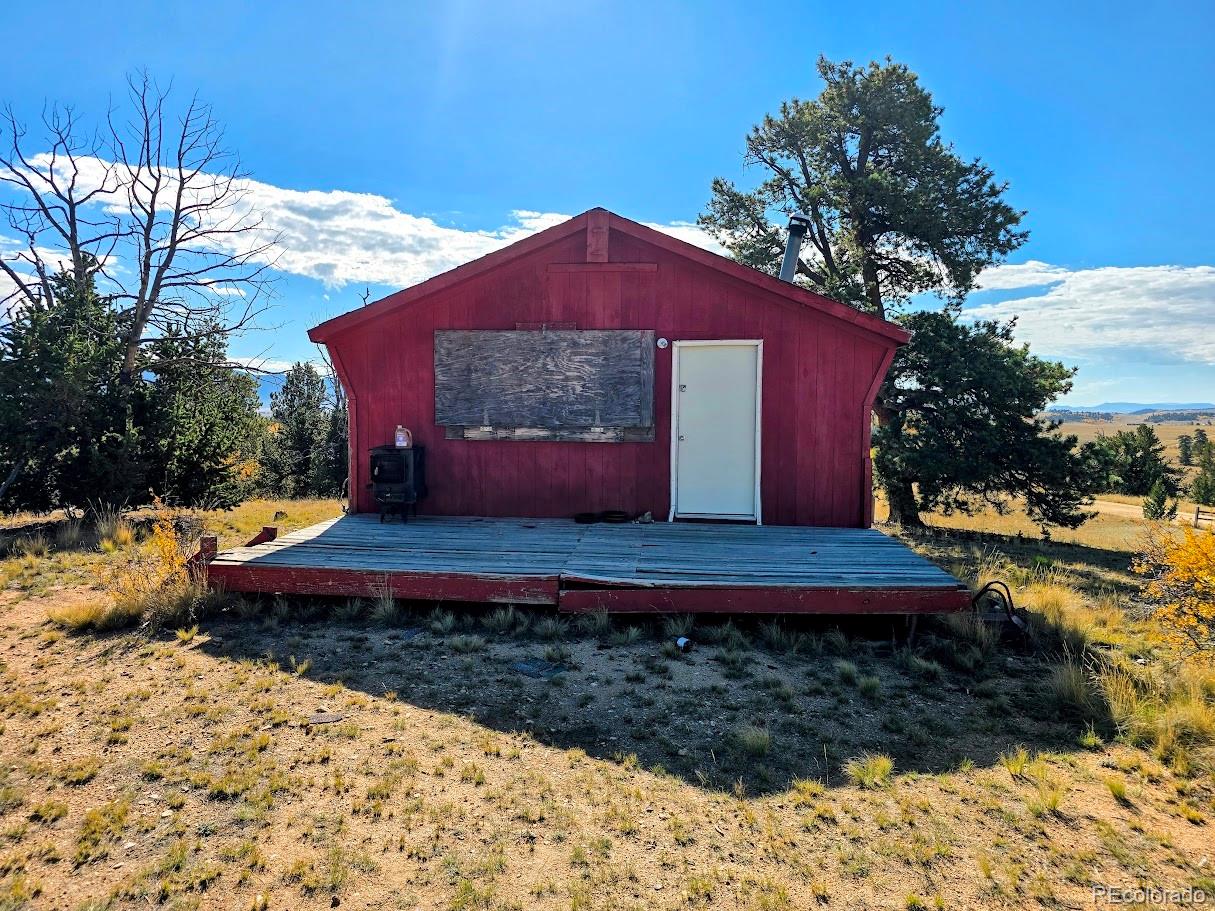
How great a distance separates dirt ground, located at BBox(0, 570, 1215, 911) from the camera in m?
2.47

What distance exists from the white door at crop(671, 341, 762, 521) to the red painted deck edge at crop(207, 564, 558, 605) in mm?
2546

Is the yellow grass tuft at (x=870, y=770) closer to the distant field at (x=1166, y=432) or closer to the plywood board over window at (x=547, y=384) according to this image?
the plywood board over window at (x=547, y=384)

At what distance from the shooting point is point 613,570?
17.4 ft

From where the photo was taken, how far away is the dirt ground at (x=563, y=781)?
247 centimetres

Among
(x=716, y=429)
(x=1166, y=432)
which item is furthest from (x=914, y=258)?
(x=1166, y=432)

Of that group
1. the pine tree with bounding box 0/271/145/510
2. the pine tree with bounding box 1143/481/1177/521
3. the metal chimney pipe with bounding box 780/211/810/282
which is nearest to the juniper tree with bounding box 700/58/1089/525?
the metal chimney pipe with bounding box 780/211/810/282

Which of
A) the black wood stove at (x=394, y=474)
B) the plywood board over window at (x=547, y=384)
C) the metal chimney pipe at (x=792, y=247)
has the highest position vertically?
the metal chimney pipe at (x=792, y=247)

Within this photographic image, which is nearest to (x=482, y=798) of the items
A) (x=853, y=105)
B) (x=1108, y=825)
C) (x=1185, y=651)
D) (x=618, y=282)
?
(x=1108, y=825)

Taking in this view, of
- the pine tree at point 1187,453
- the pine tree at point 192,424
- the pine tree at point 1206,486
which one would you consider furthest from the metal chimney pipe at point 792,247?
the pine tree at point 1187,453

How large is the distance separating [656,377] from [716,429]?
0.88m

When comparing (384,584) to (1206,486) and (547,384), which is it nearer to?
(547,384)

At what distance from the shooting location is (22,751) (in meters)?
3.40

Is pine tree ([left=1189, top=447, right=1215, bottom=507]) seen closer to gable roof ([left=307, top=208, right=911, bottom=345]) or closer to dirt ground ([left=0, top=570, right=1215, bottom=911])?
gable roof ([left=307, top=208, right=911, bottom=345])

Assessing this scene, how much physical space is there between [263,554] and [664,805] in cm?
444
